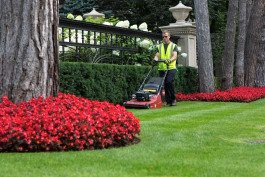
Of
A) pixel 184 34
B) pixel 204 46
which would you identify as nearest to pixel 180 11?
pixel 184 34

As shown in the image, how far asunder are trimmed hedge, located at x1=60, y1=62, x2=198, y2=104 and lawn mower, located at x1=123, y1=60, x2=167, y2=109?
0.50 metres

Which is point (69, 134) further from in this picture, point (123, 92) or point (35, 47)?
point (123, 92)

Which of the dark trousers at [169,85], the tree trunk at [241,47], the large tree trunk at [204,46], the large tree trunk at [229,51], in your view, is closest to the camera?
the dark trousers at [169,85]

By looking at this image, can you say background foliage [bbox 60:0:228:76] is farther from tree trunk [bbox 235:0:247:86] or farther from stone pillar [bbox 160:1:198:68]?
stone pillar [bbox 160:1:198:68]

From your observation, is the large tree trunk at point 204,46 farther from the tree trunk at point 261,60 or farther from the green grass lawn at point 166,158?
the green grass lawn at point 166,158

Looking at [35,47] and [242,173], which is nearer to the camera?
[242,173]

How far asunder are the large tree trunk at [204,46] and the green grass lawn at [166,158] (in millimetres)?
9461

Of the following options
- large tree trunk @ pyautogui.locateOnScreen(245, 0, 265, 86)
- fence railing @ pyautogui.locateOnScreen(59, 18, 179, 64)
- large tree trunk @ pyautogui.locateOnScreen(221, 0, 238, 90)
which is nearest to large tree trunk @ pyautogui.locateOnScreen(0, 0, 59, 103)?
fence railing @ pyautogui.locateOnScreen(59, 18, 179, 64)

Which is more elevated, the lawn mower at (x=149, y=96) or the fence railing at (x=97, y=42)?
the fence railing at (x=97, y=42)

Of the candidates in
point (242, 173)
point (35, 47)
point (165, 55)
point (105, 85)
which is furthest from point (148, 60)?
point (242, 173)

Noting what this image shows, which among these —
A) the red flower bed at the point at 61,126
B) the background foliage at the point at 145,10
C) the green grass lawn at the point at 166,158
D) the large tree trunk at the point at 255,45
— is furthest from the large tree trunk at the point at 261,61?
the red flower bed at the point at 61,126

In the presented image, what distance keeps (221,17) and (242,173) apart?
1133 inches

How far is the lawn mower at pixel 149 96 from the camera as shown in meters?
14.3

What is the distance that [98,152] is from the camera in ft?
23.1
